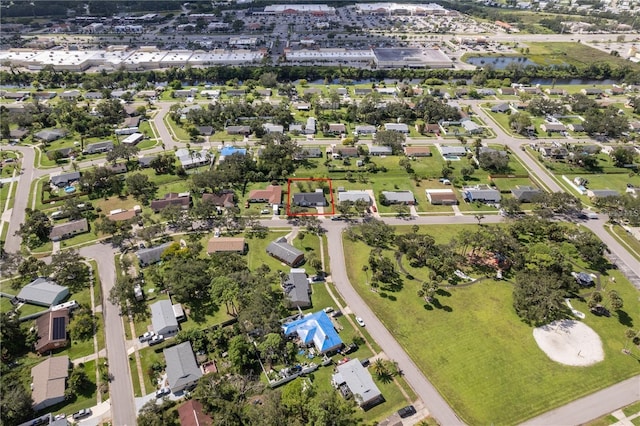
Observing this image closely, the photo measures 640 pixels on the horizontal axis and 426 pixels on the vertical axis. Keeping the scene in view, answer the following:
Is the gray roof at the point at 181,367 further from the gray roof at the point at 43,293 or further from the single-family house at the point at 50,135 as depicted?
the single-family house at the point at 50,135

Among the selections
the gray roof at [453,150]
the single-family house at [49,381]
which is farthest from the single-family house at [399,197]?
the single-family house at [49,381]

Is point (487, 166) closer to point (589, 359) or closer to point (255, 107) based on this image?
point (589, 359)

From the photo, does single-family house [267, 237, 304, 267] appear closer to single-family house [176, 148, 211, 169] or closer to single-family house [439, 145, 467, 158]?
single-family house [176, 148, 211, 169]

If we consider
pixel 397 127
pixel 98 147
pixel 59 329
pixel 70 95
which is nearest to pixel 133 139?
pixel 98 147

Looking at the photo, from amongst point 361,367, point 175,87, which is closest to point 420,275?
point 361,367

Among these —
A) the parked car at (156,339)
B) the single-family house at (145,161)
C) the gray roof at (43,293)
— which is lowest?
the parked car at (156,339)

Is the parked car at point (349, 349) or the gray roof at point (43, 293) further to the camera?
the gray roof at point (43, 293)

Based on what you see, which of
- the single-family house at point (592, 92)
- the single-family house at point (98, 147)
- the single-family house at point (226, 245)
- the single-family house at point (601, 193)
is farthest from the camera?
the single-family house at point (592, 92)

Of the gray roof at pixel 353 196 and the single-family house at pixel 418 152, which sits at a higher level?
the single-family house at pixel 418 152
